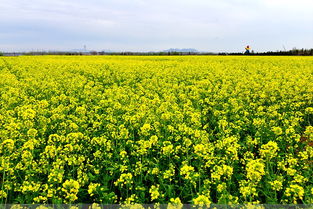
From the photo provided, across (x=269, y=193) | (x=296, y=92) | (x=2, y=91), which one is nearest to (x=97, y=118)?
(x=269, y=193)

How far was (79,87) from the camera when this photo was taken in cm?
1191

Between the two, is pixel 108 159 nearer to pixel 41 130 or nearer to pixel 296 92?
pixel 41 130

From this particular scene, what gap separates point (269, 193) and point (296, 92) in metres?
7.48

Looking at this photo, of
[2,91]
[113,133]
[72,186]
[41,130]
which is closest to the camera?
[72,186]

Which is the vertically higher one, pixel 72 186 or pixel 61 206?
pixel 72 186

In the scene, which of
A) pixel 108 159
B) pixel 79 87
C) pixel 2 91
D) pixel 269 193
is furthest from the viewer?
pixel 79 87

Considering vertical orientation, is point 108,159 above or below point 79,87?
Answer: below

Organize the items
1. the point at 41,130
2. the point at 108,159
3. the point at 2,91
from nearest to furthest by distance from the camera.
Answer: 1. the point at 108,159
2. the point at 41,130
3. the point at 2,91

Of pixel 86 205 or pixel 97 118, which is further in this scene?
pixel 97 118

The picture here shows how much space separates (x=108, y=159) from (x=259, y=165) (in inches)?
117

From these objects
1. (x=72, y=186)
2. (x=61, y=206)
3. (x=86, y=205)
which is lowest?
(x=86, y=205)

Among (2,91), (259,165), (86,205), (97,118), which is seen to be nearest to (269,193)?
(259,165)

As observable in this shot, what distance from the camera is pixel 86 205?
4.70 m

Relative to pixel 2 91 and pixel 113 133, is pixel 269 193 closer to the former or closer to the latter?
pixel 113 133
